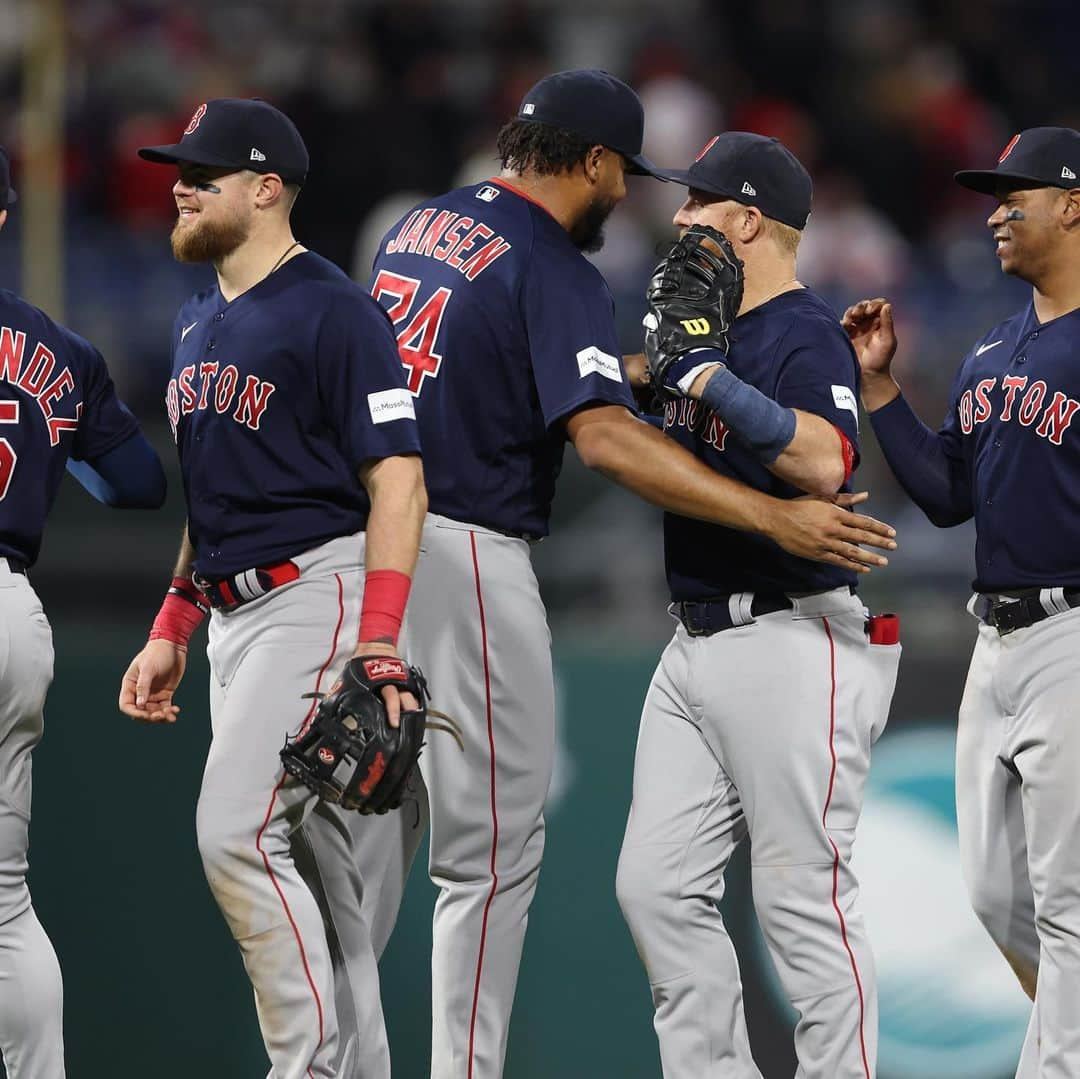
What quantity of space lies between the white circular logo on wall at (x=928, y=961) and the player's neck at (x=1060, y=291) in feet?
4.76

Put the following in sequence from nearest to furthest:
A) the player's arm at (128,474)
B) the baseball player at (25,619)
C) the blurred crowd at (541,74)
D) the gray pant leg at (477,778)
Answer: the baseball player at (25,619) → the gray pant leg at (477,778) → the player's arm at (128,474) → the blurred crowd at (541,74)

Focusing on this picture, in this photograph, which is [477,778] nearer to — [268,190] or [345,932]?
[345,932]

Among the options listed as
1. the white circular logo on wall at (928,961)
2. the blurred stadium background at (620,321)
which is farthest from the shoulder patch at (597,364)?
the white circular logo on wall at (928,961)

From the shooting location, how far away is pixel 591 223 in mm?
3840

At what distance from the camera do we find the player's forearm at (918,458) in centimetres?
402

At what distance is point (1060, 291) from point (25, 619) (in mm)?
2303

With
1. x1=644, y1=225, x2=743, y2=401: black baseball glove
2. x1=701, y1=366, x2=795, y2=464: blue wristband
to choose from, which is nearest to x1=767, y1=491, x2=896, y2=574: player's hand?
x1=701, y1=366, x2=795, y2=464: blue wristband

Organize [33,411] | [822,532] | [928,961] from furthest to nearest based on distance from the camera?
[928,961], [33,411], [822,532]

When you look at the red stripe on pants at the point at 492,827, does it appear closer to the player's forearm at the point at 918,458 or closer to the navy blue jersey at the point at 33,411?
the navy blue jersey at the point at 33,411

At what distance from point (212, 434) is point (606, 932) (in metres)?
1.92

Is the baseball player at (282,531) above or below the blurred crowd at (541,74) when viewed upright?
below

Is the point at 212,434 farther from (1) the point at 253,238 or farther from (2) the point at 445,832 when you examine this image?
(2) the point at 445,832

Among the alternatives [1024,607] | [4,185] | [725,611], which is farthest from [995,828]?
[4,185]

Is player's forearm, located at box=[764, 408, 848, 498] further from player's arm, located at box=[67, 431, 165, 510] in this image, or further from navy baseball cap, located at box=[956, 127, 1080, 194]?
player's arm, located at box=[67, 431, 165, 510]
